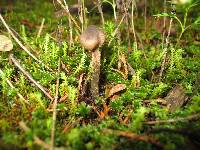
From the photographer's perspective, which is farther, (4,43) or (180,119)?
(4,43)

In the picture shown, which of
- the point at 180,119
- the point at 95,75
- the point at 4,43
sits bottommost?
the point at 180,119

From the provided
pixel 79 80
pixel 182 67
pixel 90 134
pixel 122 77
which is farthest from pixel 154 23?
pixel 90 134

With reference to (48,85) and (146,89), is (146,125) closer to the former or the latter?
(146,89)

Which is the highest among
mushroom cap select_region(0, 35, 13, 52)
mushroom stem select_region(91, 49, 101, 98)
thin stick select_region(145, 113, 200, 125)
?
mushroom cap select_region(0, 35, 13, 52)

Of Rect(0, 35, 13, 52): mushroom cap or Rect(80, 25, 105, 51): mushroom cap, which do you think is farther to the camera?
Rect(0, 35, 13, 52): mushroom cap

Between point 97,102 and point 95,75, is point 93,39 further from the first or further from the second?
point 97,102

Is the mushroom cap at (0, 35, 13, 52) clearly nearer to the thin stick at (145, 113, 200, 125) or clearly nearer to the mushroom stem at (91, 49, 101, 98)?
the mushroom stem at (91, 49, 101, 98)

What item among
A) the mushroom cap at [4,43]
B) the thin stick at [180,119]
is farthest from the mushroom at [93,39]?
the mushroom cap at [4,43]

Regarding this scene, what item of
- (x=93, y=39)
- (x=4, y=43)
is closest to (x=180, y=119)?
(x=93, y=39)

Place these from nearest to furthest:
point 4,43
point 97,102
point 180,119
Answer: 1. point 180,119
2. point 97,102
3. point 4,43

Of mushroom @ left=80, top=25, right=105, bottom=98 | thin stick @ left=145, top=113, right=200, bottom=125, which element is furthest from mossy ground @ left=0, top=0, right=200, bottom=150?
mushroom @ left=80, top=25, right=105, bottom=98

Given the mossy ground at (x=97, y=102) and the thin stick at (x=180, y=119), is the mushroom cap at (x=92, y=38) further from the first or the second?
the thin stick at (x=180, y=119)

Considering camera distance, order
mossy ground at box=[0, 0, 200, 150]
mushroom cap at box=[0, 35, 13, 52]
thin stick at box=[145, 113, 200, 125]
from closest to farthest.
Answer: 1. mossy ground at box=[0, 0, 200, 150]
2. thin stick at box=[145, 113, 200, 125]
3. mushroom cap at box=[0, 35, 13, 52]
